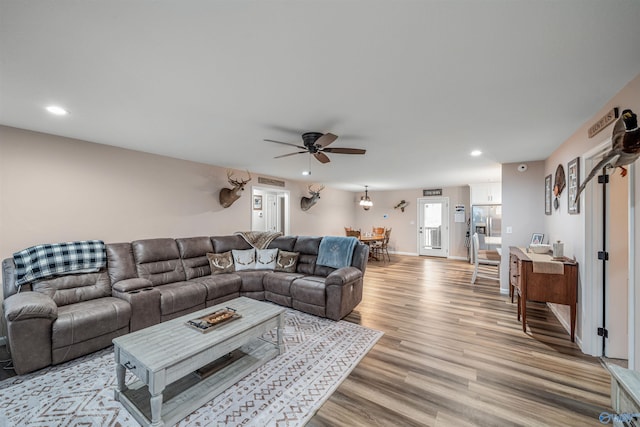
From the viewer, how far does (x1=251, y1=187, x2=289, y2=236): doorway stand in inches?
271

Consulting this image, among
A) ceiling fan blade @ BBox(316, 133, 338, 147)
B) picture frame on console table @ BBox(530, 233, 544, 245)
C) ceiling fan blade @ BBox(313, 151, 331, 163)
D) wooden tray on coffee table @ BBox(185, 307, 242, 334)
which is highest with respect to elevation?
ceiling fan blade @ BBox(316, 133, 338, 147)

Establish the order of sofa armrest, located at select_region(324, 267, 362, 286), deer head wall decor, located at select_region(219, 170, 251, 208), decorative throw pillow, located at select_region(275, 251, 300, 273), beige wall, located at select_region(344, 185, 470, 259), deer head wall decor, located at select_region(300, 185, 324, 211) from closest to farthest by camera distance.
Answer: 1. sofa armrest, located at select_region(324, 267, 362, 286)
2. decorative throw pillow, located at select_region(275, 251, 300, 273)
3. deer head wall decor, located at select_region(219, 170, 251, 208)
4. deer head wall decor, located at select_region(300, 185, 324, 211)
5. beige wall, located at select_region(344, 185, 470, 259)

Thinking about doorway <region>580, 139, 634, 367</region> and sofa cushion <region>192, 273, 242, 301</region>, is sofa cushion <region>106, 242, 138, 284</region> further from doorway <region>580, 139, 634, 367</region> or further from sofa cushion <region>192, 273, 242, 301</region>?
doorway <region>580, 139, 634, 367</region>

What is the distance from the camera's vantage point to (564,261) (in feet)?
9.70

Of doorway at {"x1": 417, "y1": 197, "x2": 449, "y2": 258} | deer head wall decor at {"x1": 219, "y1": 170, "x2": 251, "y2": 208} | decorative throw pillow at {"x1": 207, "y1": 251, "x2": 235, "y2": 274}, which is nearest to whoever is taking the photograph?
decorative throw pillow at {"x1": 207, "y1": 251, "x2": 235, "y2": 274}

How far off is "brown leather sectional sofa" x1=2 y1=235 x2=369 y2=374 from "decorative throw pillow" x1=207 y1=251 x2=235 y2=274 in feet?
0.35

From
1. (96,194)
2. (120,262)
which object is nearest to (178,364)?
(120,262)

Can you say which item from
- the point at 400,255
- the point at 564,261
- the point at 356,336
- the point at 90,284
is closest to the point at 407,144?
the point at 564,261

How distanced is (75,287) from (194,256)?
1.43 meters

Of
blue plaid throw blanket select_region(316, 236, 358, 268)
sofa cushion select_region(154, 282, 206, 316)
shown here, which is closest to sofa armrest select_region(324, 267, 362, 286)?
blue plaid throw blanket select_region(316, 236, 358, 268)

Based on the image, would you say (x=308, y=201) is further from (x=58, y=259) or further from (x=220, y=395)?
(x=220, y=395)

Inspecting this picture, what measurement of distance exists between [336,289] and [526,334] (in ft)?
7.69

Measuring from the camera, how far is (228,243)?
457 cm

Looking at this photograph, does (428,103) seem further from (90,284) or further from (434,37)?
(90,284)
